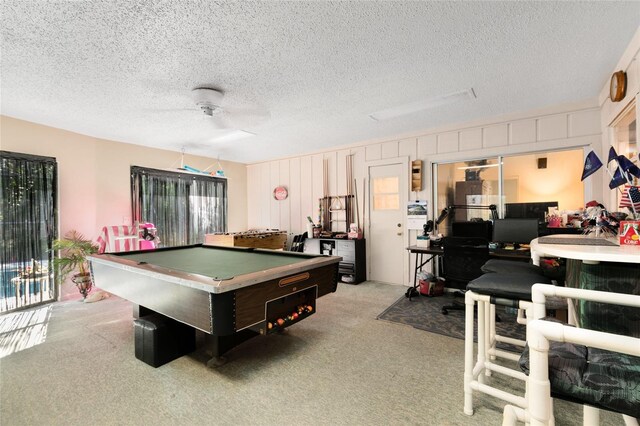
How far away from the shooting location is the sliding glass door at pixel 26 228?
3.62 metres

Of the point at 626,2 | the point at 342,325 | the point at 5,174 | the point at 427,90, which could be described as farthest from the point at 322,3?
the point at 5,174

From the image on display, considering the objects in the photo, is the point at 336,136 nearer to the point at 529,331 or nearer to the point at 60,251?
the point at 529,331

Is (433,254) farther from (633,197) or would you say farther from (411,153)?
(633,197)

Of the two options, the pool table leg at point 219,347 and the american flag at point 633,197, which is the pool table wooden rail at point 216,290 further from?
the american flag at point 633,197

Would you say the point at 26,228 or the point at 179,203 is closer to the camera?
the point at 26,228

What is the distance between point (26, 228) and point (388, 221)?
5.40 m

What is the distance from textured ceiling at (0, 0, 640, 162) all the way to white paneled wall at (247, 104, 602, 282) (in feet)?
0.91

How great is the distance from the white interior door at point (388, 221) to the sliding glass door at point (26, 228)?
197 inches

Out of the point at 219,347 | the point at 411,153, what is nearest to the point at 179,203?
the point at 219,347

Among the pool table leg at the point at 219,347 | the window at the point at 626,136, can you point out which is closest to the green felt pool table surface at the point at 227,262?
the pool table leg at the point at 219,347

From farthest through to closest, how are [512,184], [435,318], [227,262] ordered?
[512,184] → [435,318] → [227,262]

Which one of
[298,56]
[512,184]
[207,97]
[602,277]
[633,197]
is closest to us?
[602,277]

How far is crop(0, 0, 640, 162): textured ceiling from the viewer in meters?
1.85

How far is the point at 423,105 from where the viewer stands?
3.48 meters
